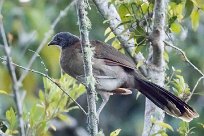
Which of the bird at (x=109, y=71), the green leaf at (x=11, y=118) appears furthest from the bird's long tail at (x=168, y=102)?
the green leaf at (x=11, y=118)

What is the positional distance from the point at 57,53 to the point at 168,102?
1.91 metres

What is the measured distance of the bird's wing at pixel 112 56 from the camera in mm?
4754

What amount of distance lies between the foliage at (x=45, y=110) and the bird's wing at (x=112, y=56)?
27 centimetres

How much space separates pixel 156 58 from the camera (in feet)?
13.8

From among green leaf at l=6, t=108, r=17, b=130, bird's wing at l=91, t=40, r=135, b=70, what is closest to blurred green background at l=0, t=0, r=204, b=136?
bird's wing at l=91, t=40, r=135, b=70

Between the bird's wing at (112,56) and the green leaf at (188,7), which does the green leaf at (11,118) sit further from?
the green leaf at (188,7)

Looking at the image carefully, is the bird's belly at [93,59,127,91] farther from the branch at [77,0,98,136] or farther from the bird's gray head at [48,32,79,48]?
the branch at [77,0,98,136]

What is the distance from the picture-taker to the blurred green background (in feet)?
18.9

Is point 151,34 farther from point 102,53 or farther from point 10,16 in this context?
point 10,16

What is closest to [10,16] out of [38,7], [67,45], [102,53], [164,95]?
[38,7]

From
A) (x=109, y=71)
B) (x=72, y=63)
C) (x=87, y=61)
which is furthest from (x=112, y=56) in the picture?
(x=87, y=61)

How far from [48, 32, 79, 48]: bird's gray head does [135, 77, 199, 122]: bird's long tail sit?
77cm

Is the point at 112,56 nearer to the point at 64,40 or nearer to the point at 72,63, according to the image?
the point at 72,63

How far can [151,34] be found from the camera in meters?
4.10
